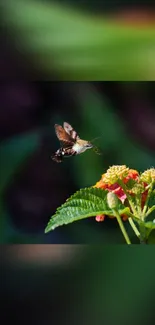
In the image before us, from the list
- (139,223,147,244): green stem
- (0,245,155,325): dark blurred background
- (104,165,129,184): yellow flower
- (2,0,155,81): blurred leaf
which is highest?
(2,0,155,81): blurred leaf

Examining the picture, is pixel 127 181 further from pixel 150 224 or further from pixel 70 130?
pixel 70 130

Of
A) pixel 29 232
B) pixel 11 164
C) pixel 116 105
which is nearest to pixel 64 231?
pixel 29 232

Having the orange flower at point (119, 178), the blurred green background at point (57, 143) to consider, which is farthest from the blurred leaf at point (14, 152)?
the orange flower at point (119, 178)

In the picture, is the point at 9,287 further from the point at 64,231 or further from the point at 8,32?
the point at 8,32

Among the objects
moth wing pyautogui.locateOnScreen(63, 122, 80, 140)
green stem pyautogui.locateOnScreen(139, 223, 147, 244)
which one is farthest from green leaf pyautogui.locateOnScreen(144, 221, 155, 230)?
moth wing pyautogui.locateOnScreen(63, 122, 80, 140)

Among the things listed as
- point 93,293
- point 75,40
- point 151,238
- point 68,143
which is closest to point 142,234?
point 151,238

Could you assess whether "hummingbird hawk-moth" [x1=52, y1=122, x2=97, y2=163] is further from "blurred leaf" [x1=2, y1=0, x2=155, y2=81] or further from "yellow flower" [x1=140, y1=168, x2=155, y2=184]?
"yellow flower" [x1=140, y1=168, x2=155, y2=184]
